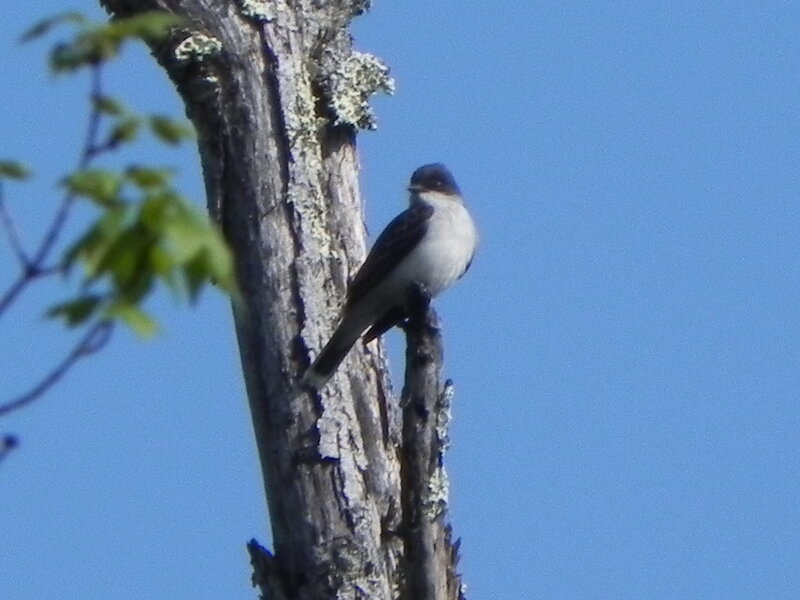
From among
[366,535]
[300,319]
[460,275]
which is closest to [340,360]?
[300,319]

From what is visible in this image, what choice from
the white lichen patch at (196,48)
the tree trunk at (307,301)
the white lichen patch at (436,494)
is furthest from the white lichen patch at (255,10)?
the white lichen patch at (436,494)

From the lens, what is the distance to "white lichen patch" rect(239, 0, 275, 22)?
29.7ft

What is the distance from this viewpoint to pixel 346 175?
9.21 metres

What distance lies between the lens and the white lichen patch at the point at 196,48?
8891 millimetres

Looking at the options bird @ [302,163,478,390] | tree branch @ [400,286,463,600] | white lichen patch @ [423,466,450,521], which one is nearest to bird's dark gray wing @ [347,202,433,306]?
bird @ [302,163,478,390]

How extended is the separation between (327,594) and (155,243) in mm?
4518

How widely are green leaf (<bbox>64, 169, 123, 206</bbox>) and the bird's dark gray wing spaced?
4.83 metres

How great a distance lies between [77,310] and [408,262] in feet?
21.8


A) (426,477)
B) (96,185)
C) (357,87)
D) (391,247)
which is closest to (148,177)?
(96,185)

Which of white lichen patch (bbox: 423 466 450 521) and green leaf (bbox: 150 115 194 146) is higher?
white lichen patch (bbox: 423 466 450 521)

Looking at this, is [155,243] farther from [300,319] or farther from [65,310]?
[300,319]

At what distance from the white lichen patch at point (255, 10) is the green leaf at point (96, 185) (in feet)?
17.5

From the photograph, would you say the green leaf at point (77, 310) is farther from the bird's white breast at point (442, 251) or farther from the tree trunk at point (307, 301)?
the bird's white breast at point (442, 251)

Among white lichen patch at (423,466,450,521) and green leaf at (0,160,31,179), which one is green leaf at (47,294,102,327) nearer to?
green leaf at (0,160,31,179)
